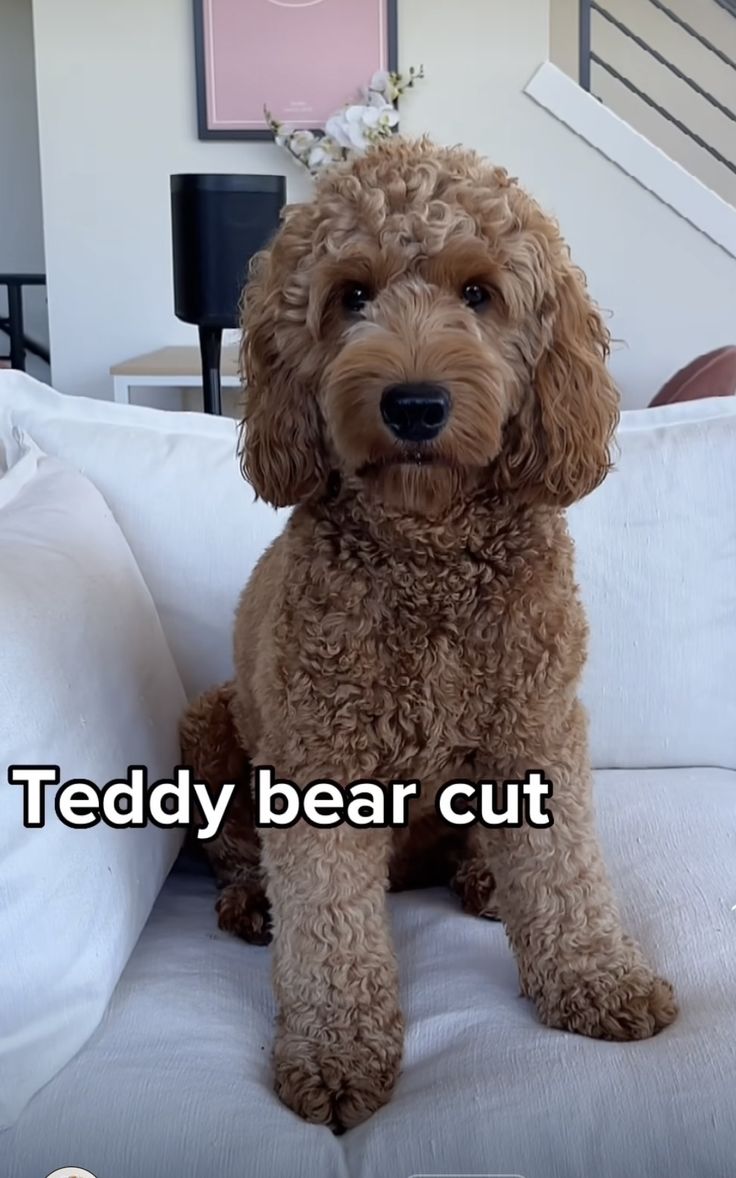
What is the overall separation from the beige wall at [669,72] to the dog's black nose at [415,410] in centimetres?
475

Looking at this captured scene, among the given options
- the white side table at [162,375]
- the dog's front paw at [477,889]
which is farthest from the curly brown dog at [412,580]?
the white side table at [162,375]

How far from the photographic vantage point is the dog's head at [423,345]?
1.01 metres

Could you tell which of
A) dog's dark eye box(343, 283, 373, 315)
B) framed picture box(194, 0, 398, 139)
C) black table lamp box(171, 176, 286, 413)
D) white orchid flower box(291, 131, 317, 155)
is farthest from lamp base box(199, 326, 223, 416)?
framed picture box(194, 0, 398, 139)

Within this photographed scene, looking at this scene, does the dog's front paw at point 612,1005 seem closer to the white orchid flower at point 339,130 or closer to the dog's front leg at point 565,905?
the dog's front leg at point 565,905

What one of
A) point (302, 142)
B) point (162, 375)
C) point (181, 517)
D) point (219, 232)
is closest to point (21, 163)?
point (302, 142)

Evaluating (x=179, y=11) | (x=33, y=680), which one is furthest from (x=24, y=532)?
(x=179, y=11)

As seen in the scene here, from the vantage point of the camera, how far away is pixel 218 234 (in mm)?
2074

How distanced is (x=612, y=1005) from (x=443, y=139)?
3.20 m

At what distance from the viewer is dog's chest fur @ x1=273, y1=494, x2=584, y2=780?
112 cm

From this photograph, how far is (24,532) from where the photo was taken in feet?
4.26

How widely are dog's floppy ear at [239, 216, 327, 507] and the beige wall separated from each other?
15.1ft

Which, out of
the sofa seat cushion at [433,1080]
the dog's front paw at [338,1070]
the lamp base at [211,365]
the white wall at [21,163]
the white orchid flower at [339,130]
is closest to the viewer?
the sofa seat cushion at [433,1080]

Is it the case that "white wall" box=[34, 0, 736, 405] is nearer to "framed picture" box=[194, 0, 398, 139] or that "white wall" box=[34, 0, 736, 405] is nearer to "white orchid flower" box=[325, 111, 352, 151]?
"framed picture" box=[194, 0, 398, 139]

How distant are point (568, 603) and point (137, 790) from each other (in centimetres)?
49
